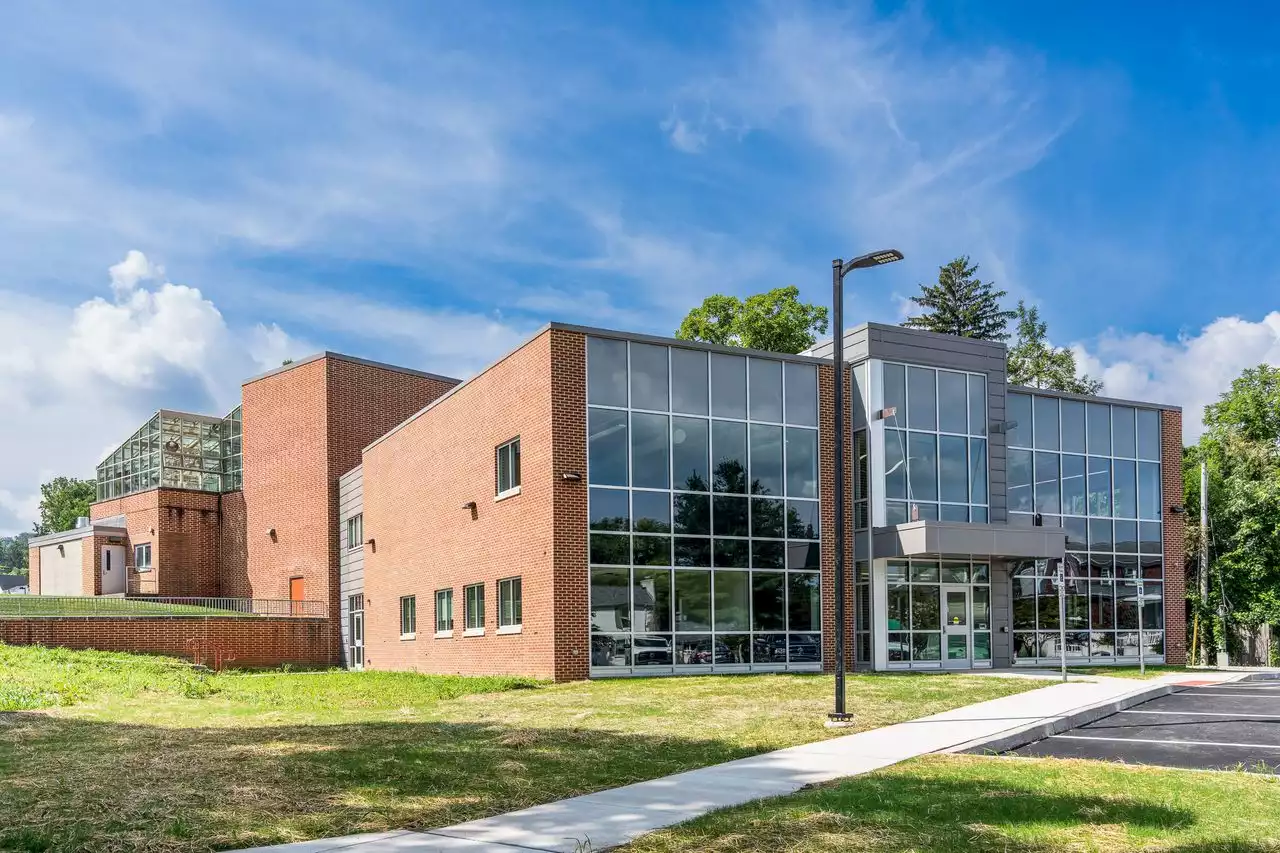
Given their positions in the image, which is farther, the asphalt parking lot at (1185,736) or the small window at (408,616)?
the small window at (408,616)

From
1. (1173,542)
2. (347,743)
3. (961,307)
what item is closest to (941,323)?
(961,307)

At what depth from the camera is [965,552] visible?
26500 millimetres

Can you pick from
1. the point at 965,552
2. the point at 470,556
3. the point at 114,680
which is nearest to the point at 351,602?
the point at 470,556

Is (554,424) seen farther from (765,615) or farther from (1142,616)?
(1142,616)

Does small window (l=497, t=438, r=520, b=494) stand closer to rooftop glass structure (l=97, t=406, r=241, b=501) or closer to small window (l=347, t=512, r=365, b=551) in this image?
small window (l=347, t=512, r=365, b=551)

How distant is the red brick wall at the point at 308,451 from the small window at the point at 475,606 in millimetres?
13539

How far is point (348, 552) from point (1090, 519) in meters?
24.5

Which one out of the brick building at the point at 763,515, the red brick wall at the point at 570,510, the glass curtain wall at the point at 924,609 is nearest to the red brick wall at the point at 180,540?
the brick building at the point at 763,515

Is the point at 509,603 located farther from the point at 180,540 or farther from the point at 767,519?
the point at 180,540

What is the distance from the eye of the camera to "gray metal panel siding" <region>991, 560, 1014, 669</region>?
93.1 feet

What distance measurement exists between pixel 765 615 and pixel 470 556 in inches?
306

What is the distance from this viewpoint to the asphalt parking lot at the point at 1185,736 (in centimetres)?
1212

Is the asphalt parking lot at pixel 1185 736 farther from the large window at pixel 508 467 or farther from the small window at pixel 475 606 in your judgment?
the small window at pixel 475 606

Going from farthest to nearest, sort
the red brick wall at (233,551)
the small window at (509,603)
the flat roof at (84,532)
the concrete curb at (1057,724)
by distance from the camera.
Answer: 1. the flat roof at (84,532)
2. the red brick wall at (233,551)
3. the small window at (509,603)
4. the concrete curb at (1057,724)
